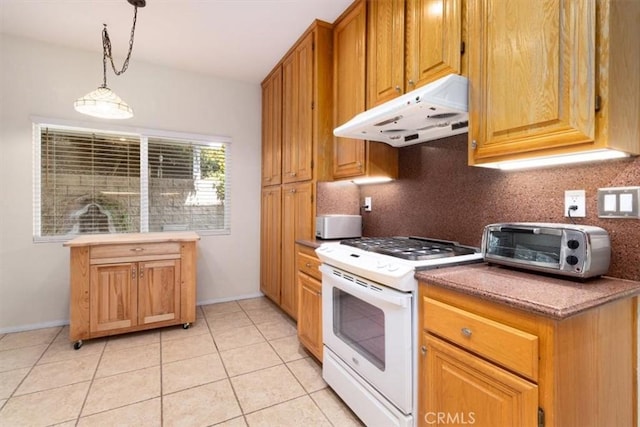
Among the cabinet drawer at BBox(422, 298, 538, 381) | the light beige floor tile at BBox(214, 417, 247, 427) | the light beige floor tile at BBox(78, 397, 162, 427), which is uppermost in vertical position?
the cabinet drawer at BBox(422, 298, 538, 381)

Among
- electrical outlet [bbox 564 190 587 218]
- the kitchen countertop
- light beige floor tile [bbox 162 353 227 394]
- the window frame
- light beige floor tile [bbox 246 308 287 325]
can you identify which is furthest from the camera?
light beige floor tile [bbox 246 308 287 325]

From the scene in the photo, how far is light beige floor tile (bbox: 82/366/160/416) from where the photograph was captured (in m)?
1.79

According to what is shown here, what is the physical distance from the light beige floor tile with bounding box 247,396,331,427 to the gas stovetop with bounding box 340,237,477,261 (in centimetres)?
97

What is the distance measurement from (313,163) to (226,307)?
2.02 m

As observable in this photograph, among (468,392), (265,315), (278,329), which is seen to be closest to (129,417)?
(278,329)

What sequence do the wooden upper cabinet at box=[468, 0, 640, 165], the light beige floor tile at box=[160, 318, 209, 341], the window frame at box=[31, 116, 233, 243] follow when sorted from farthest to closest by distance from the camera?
1. the window frame at box=[31, 116, 233, 243]
2. the light beige floor tile at box=[160, 318, 209, 341]
3. the wooden upper cabinet at box=[468, 0, 640, 165]

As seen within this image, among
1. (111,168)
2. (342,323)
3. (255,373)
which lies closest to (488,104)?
(342,323)

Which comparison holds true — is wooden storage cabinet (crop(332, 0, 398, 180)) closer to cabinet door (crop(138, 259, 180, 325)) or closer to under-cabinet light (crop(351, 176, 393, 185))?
under-cabinet light (crop(351, 176, 393, 185))

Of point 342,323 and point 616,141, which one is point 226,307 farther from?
point 616,141

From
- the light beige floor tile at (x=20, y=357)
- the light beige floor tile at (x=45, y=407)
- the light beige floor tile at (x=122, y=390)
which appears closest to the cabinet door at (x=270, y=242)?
the light beige floor tile at (x=122, y=390)

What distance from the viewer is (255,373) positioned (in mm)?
2127

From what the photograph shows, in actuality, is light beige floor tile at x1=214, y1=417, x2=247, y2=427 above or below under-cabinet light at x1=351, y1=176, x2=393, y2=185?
below

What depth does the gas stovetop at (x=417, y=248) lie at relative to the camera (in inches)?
58.4

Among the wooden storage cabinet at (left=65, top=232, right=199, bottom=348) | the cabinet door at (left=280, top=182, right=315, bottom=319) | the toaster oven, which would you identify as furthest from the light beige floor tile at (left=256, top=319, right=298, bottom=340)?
the toaster oven
